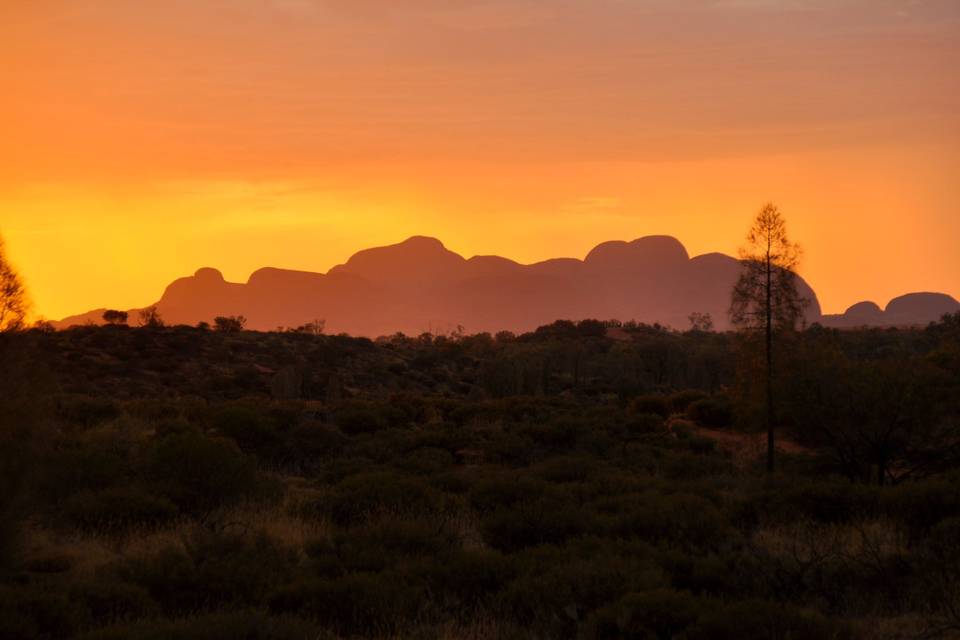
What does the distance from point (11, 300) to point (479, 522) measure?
21.9 ft

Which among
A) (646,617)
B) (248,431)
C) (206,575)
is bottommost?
(646,617)

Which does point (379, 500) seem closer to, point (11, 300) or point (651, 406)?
point (11, 300)

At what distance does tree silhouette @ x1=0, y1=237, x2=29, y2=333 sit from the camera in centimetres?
991

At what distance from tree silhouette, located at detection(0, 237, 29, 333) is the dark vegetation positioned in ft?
0.49

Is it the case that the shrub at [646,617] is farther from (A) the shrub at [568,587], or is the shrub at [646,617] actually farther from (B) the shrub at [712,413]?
(B) the shrub at [712,413]

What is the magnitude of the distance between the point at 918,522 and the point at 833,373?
28.0 feet

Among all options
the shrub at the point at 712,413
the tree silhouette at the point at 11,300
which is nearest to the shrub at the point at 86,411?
the tree silhouette at the point at 11,300

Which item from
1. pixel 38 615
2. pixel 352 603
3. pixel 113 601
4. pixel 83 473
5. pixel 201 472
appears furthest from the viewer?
pixel 83 473

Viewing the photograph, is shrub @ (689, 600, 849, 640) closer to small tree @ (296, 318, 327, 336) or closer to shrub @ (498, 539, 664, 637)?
shrub @ (498, 539, 664, 637)

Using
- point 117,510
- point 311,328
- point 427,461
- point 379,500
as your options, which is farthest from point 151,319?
point 379,500

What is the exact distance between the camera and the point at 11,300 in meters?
10.0

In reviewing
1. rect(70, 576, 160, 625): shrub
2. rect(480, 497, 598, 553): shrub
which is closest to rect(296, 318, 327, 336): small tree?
rect(480, 497, 598, 553): shrub

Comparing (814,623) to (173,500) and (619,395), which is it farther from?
(619,395)

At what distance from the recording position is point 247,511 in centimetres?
1406
